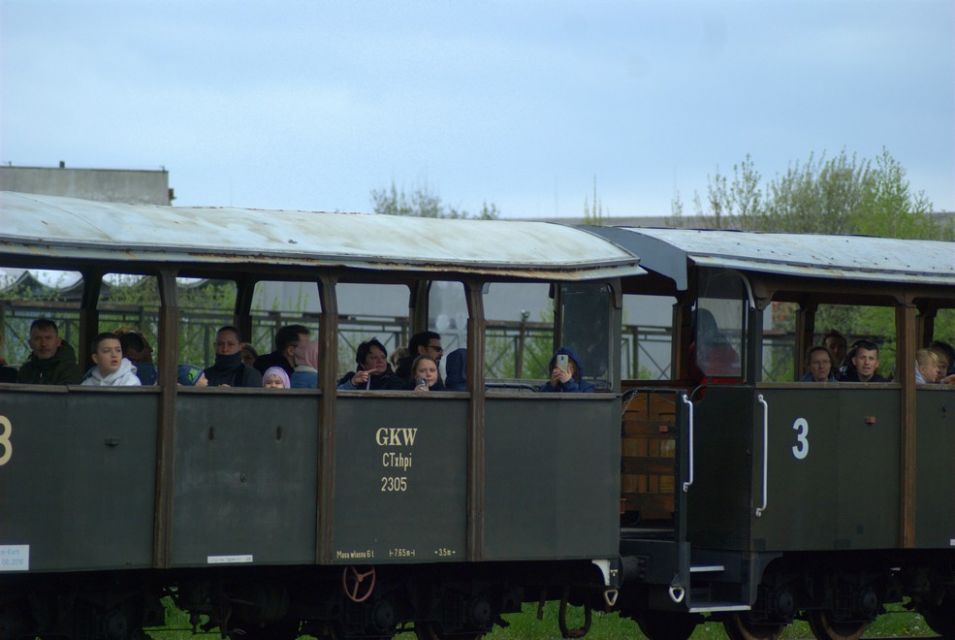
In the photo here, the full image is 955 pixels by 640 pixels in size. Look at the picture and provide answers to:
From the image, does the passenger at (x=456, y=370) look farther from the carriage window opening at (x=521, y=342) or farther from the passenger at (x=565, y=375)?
the carriage window opening at (x=521, y=342)

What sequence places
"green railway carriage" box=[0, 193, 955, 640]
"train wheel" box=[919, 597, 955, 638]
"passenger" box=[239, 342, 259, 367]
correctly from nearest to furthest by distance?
"green railway carriage" box=[0, 193, 955, 640], "passenger" box=[239, 342, 259, 367], "train wheel" box=[919, 597, 955, 638]

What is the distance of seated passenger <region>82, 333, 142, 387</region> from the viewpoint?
9.36 m

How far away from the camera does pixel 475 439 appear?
10531 mm

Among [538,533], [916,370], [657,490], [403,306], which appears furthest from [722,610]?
[403,306]

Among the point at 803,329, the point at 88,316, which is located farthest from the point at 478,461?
the point at 803,329

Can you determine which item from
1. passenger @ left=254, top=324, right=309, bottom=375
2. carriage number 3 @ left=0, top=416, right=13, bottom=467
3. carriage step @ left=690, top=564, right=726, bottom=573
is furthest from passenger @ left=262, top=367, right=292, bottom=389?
Result: carriage step @ left=690, top=564, right=726, bottom=573

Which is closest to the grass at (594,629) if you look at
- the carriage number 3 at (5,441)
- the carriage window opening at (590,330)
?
the carriage window opening at (590,330)

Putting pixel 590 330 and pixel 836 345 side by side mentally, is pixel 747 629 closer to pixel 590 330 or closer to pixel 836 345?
pixel 836 345

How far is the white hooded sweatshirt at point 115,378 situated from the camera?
9.38 m

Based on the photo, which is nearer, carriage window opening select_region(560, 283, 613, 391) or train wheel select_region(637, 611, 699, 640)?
carriage window opening select_region(560, 283, 613, 391)

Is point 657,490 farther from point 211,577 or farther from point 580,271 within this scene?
point 211,577

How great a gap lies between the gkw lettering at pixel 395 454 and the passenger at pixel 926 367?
4810 millimetres

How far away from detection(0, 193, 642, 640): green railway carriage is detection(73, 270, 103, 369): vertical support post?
1cm

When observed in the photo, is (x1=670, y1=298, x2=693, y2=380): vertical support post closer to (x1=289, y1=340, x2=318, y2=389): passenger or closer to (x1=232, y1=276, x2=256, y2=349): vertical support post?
(x1=289, y1=340, x2=318, y2=389): passenger
